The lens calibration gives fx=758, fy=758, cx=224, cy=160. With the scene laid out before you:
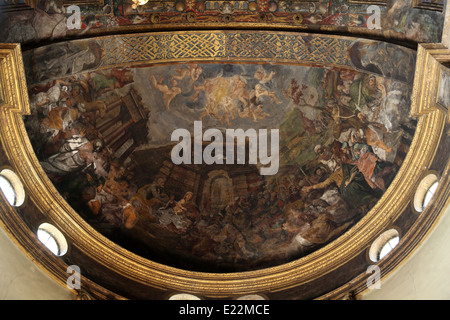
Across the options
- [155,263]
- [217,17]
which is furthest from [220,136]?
[155,263]

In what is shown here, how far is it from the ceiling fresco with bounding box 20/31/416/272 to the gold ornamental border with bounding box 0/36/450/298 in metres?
0.50

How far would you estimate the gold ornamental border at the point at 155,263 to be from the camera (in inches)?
647

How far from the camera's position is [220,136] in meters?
20.5

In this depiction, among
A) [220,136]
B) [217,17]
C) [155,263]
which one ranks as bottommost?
[155,263]

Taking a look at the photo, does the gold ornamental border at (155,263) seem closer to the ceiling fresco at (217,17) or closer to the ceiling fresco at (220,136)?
the ceiling fresco at (220,136)

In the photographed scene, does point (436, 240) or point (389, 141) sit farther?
point (389, 141)

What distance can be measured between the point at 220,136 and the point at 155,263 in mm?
4021

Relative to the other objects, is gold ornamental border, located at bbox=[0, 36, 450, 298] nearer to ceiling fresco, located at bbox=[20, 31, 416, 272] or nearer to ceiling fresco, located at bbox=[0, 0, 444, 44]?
ceiling fresco, located at bbox=[20, 31, 416, 272]

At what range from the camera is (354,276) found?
57.7 feet

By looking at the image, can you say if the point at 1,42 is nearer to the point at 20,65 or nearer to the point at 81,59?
the point at 20,65

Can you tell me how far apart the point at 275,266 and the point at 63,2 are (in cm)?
812

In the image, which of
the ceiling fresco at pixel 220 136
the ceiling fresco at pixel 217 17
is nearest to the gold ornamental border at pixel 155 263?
the ceiling fresco at pixel 220 136

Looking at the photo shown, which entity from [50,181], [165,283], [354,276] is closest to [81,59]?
[50,181]

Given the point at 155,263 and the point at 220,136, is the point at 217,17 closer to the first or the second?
the point at 220,136
